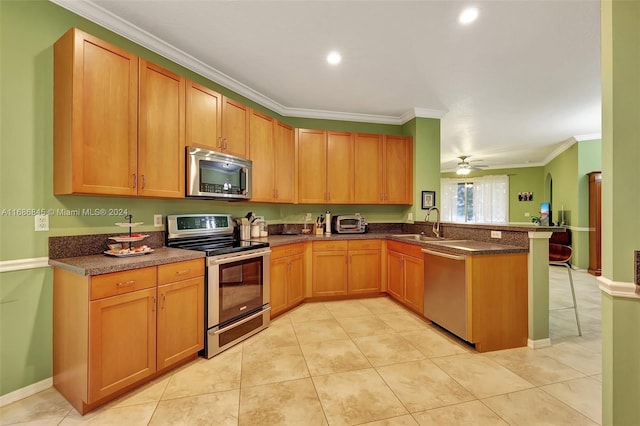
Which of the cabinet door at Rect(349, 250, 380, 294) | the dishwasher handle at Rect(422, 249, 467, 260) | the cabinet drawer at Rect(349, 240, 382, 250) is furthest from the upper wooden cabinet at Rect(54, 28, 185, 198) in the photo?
the dishwasher handle at Rect(422, 249, 467, 260)

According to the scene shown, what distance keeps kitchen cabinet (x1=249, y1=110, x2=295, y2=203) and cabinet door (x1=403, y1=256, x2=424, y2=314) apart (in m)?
1.81

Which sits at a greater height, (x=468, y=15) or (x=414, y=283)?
(x=468, y=15)

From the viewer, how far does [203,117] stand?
2.69 metres

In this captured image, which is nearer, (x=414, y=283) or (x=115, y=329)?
(x=115, y=329)

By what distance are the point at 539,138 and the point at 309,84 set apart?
216 inches

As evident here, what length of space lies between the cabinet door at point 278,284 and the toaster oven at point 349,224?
1.12m

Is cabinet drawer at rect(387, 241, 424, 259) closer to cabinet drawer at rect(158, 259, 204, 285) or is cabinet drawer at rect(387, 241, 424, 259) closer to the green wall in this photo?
cabinet drawer at rect(158, 259, 204, 285)

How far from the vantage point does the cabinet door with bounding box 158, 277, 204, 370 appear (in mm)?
2020

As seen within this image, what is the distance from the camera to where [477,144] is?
6.35m

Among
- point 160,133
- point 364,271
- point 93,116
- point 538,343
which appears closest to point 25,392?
point 93,116

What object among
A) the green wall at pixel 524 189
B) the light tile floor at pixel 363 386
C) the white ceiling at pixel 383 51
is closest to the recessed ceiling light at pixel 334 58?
the white ceiling at pixel 383 51

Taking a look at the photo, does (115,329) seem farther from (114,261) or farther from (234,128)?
(234,128)

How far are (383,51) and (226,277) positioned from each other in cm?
261

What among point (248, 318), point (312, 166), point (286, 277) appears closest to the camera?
point (248, 318)
